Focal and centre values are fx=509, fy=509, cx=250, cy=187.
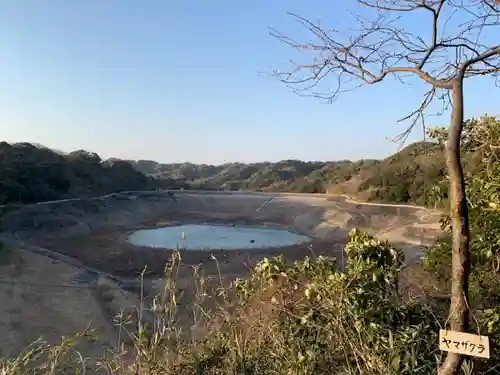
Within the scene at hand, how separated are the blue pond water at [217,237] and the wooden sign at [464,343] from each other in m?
21.9

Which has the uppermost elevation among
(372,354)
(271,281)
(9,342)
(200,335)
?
(271,281)

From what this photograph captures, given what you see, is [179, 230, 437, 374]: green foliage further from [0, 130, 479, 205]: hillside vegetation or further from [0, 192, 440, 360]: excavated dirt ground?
[0, 130, 479, 205]: hillside vegetation

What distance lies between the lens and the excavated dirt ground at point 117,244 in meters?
13.2

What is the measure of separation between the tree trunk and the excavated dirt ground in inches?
57.7

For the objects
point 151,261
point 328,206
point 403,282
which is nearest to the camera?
point 403,282

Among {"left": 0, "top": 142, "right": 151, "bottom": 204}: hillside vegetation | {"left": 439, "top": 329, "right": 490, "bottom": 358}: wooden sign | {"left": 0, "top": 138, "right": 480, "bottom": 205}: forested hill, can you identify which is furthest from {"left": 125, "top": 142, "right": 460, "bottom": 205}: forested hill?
{"left": 0, "top": 142, "right": 151, "bottom": 204}: hillside vegetation

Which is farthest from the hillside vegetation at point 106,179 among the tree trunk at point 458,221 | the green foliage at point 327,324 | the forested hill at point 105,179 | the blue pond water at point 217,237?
the tree trunk at point 458,221

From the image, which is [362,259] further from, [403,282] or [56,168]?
[56,168]

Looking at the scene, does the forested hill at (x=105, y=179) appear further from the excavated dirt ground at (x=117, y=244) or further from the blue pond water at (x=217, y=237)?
the blue pond water at (x=217, y=237)

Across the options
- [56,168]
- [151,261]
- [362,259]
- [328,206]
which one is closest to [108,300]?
[151,261]

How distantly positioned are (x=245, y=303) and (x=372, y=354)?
0.87 meters

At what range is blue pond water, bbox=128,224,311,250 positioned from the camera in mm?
24953

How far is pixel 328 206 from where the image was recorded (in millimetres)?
33844

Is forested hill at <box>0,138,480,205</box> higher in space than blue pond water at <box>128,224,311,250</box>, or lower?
higher
